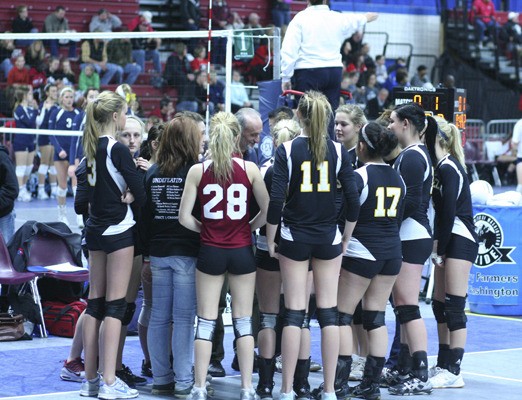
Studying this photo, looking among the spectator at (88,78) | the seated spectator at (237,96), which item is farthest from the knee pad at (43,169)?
the seated spectator at (237,96)

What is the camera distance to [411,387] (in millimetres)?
7461

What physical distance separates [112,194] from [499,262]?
509 cm

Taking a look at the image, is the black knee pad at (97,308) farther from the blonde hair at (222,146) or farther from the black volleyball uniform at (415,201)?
the black volleyball uniform at (415,201)

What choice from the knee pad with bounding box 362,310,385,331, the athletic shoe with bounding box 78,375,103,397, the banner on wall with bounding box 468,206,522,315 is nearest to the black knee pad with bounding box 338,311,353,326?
the knee pad with bounding box 362,310,385,331

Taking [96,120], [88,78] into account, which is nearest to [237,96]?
[88,78]

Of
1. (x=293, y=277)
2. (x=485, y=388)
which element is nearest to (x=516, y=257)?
(x=485, y=388)

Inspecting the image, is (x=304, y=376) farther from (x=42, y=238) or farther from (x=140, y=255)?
(x=42, y=238)

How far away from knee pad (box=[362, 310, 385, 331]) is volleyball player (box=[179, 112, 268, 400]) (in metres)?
0.84

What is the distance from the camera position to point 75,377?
7.68 meters

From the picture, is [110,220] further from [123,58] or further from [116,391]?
[123,58]

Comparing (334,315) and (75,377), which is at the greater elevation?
(334,315)

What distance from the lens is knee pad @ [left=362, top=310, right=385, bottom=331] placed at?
7.13m

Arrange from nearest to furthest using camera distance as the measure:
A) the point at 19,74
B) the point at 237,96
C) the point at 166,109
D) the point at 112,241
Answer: the point at 112,241, the point at 166,109, the point at 19,74, the point at 237,96

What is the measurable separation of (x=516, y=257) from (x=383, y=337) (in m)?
3.96
